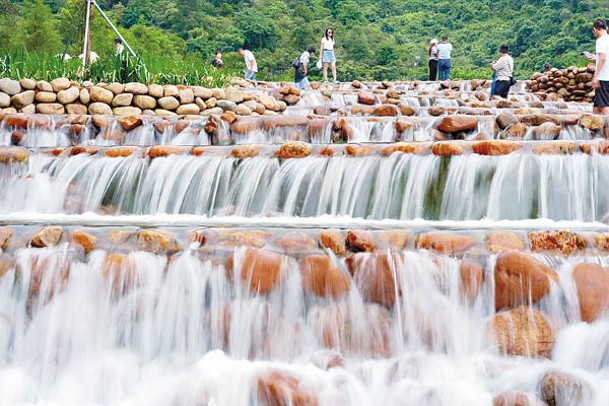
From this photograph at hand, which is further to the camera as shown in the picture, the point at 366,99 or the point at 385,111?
the point at 366,99

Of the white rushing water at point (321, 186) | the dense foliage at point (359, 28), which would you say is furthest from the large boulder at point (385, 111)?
the dense foliage at point (359, 28)

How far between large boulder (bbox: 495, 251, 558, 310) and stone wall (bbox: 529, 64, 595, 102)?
1434 centimetres

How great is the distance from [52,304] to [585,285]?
3071 millimetres

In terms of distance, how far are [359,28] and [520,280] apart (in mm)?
40354

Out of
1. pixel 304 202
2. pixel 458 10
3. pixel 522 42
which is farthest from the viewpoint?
pixel 458 10

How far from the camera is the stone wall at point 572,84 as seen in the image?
57.3 ft

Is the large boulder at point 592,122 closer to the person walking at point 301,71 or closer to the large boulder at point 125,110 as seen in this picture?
the large boulder at point 125,110

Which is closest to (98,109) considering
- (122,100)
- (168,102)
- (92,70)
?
(122,100)

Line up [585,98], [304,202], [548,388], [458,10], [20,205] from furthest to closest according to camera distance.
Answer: [458,10] → [585,98] → [20,205] → [304,202] → [548,388]

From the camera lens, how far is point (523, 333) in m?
4.01

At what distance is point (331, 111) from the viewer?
11.1 meters

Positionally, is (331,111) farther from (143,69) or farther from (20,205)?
(20,205)

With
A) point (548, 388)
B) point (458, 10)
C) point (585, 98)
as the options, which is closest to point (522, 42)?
point (458, 10)

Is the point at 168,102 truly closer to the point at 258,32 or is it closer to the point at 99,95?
the point at 99,95
